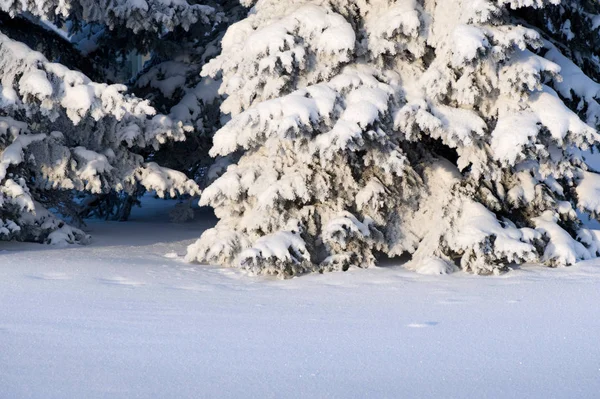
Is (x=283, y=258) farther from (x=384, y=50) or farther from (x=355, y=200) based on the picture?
(x=384, y=50)

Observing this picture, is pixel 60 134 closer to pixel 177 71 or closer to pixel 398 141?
pixel 177 71

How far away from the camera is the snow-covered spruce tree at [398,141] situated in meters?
8.09

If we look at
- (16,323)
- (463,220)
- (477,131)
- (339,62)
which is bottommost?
(16,323)

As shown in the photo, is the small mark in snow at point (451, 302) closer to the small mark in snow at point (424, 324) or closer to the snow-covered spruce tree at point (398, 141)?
the small mark in snow at point (424, 324)

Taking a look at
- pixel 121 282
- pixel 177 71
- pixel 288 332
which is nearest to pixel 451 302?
pixel 288 332

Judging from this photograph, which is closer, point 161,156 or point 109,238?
point 109,238

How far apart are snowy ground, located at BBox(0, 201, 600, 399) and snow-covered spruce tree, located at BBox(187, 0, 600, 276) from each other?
0.38 m

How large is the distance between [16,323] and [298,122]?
3553 mm

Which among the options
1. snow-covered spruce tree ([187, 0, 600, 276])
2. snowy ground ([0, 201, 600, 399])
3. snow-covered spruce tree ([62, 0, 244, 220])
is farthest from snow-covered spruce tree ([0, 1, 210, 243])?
snow-covered spruce tree ([187, 0, 600, 276])

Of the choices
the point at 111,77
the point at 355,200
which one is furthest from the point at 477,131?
the point at 111,77

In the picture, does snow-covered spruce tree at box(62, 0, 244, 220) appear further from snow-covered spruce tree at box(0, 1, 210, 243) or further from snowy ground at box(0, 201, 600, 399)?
snowy ground at box(0, 201, 600, 399)

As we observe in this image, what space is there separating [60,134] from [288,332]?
228 inches

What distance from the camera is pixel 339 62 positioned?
28.8 ft

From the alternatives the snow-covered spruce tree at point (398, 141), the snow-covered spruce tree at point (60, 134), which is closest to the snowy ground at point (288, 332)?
the snow-covered spruce tree at point (398, 141)
